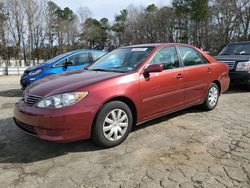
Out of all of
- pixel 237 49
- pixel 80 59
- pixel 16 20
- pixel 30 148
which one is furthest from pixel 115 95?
pixel 16 20

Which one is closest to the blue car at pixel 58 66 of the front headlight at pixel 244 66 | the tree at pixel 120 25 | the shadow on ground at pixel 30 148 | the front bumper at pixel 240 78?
the shadow on ground at pixel 30 148

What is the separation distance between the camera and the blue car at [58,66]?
818cm

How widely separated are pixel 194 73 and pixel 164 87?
1.00 metres

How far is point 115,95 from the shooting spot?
398cm

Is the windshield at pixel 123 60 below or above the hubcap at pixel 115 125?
above

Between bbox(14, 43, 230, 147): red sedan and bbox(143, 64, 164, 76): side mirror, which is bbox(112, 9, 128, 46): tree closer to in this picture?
bbox(14, 43, 230, 147): red sedan

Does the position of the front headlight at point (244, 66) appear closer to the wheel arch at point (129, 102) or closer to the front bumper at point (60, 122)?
the wheel arch at point (129, 102)

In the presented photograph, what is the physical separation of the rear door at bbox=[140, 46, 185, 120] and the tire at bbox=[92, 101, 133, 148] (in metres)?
0.40

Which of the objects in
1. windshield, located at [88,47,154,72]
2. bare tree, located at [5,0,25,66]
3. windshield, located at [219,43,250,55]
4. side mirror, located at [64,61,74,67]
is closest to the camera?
windshield, located at [88,47,154,72]

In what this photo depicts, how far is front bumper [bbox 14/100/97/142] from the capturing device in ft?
11.7

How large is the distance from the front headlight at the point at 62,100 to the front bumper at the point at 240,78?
600cm

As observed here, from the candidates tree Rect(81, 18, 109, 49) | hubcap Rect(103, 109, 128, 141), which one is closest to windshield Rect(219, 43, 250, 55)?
hubcap Rect(103, 109, 128, 141)

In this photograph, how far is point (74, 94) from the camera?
373cm

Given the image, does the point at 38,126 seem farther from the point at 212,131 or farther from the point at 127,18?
the point at 127,18
